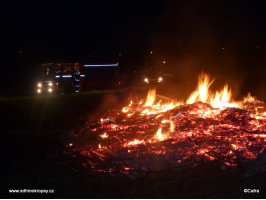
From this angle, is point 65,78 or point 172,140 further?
point 65,78

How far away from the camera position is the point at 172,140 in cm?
766

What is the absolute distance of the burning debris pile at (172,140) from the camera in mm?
6211

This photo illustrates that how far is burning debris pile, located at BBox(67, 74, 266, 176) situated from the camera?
621 cm

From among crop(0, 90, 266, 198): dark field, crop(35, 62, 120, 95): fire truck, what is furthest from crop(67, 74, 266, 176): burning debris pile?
crop(35, 62, 120, 95): fire truck

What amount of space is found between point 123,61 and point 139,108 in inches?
574

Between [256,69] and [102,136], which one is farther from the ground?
[256,69]

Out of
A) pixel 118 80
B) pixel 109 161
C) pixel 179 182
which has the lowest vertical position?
pixel 179 182

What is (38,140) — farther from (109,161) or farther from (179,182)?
(179,182)

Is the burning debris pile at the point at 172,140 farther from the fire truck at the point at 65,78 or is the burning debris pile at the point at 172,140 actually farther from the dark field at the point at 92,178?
the fire truck at the point at 65,78

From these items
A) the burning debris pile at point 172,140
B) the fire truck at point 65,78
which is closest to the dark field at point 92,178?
the burning debris pile at point 172,140

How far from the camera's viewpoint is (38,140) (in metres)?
8.19

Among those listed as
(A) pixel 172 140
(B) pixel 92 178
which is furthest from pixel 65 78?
(B) pixel 92 178

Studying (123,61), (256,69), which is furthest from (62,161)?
(256,69)

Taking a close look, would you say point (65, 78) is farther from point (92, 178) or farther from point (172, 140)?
point (92, 178)
